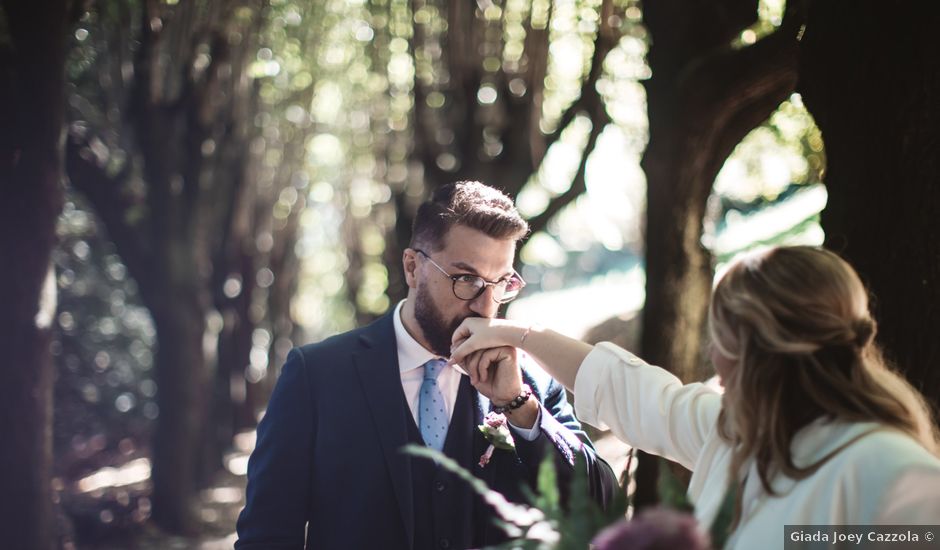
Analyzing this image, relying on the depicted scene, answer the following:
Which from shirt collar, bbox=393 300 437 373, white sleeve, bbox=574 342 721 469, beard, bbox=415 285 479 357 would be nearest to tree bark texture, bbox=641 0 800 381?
beard, bbox=415 285 479 357

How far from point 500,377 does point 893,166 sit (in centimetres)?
168

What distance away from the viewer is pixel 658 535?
1479 mm

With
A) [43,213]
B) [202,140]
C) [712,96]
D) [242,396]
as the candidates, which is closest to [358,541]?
[712,96]

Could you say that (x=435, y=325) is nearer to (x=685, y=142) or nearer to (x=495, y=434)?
(x=495, y=434)

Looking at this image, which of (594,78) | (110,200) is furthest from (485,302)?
(110,200)

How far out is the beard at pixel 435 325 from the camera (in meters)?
3.84

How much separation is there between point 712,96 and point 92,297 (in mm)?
17333

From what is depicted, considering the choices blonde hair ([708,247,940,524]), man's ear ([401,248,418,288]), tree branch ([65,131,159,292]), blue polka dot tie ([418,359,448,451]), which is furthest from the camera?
tree branch ([65,131,159,292])

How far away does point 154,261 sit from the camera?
12.7m

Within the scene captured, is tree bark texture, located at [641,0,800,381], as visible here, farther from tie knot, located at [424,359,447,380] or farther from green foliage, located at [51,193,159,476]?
green foliage, located at [51,193,159,476]

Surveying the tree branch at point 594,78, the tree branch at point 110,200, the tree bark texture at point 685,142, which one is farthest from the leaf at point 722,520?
the tree branch at point 110,200

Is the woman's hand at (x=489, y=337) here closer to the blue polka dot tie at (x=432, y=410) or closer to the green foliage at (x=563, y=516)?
the blue polka dot tie at (x=432, y=410)

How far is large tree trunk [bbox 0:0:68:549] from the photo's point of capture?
7.13 m

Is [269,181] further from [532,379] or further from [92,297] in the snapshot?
[532,379]
